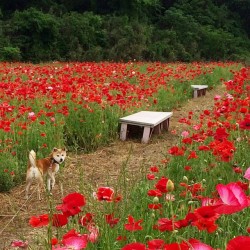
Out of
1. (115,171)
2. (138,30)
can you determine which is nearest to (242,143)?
(115,171)

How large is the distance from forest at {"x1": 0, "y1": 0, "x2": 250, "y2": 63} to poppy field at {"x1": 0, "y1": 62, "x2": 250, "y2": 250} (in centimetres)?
1145

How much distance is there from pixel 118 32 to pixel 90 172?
17.8 metres

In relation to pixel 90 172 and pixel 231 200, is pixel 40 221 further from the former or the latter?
pixel 90 172

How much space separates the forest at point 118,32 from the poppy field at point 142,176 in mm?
11448

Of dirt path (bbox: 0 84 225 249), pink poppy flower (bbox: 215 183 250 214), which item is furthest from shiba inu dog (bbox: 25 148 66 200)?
pink poppy flower (bbox: 215 183 250 214)

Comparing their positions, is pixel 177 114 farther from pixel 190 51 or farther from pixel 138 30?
pixel 190 51

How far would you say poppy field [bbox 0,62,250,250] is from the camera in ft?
4.45

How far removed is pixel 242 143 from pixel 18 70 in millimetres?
6509

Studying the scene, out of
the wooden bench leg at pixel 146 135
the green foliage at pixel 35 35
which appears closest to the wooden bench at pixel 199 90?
the wooden bench leg at pixel 146 135

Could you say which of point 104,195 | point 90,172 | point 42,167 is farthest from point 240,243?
point 90,172

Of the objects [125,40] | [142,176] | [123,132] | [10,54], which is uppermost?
[125,40]

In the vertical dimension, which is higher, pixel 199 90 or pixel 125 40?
pixel 125 40

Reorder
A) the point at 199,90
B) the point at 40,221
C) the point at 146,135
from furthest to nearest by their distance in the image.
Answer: the point at 199,90 < the point at 146,135 < the point at 40,221

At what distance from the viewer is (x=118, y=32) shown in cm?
2186
